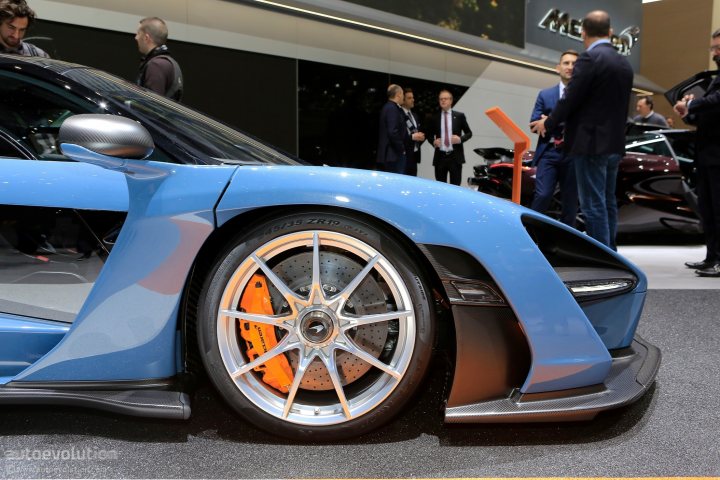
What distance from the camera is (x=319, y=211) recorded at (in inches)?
64.6

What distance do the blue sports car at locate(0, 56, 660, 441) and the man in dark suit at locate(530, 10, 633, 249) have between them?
2.26 meters

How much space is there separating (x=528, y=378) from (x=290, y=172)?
82 cm

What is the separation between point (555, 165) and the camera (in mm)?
4539

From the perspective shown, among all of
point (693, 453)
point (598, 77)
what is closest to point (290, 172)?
point (693, 453)

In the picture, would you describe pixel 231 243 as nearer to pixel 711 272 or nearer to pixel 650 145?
pixel 711 272

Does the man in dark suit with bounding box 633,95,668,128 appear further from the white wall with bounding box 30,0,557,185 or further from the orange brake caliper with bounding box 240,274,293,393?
the orange brake caliper with bounding box 240,274,293,393

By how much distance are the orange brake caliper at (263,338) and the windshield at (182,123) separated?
0.40 meters

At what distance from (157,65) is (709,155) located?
3780mm

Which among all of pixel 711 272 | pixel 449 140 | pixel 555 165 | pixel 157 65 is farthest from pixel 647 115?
pixel 157 65

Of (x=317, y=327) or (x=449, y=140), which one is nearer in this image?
(x=317, y=327)

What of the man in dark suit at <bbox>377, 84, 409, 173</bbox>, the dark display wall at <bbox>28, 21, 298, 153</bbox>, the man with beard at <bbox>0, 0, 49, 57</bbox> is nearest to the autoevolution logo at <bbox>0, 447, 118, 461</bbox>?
the man with beard at <bbox>0, 0, 49, 57</bbox>

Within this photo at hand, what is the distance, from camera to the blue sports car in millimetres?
1588

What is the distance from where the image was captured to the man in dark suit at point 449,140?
793 centimetres

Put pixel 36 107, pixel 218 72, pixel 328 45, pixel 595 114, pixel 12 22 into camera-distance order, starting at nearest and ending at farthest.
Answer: pixel 36 107, pixel 12 22, pixel 595 114, pixel 218 72, pixel 328 45
